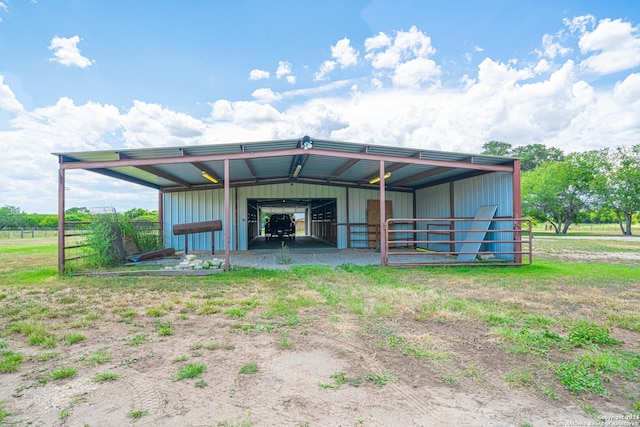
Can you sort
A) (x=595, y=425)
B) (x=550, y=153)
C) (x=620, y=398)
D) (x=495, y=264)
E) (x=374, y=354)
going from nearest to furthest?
(x=595, y=425) → (x=620, y=398) → (x=374, y=354) → (x=495, y=264) → (x=550, y=153)

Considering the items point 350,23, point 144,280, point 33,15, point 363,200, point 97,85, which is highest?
point 350,23

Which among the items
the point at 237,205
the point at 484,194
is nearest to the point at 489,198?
the point at 484,194

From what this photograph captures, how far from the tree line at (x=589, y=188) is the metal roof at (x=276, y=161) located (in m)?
21.0

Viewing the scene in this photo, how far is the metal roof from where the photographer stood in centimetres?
808

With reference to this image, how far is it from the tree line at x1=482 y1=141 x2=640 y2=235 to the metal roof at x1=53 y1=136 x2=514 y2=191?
68.9 feet

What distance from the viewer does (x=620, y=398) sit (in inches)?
89.4

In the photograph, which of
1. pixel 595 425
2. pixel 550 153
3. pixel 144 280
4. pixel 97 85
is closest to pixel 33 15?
pixel 97 85

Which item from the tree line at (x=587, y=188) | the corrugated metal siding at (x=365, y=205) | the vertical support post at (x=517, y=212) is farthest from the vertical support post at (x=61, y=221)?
the tree line at (x=587, y=188)

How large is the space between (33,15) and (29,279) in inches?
345

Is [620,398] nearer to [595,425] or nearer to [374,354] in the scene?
[595,425]

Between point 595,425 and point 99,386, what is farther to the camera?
point 99,386

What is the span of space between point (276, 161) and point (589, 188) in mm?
27832

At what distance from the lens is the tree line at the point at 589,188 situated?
25172mm

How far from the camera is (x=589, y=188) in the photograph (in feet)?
86.2
